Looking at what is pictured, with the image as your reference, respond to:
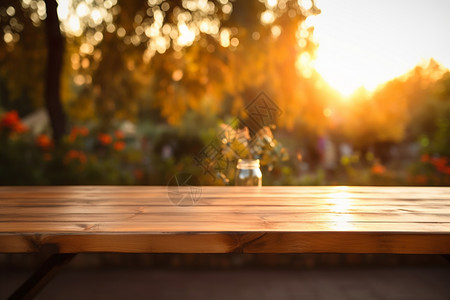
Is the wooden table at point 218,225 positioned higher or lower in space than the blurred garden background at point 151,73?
lower

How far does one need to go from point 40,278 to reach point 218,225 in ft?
1.70

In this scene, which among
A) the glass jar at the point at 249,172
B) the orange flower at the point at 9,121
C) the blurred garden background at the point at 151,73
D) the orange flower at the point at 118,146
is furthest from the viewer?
the orange flower at the point at 118,146

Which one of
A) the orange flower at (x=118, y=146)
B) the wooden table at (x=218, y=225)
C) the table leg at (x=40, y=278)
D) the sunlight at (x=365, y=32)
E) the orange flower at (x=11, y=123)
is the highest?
the sunlight at (x=365, y=32)

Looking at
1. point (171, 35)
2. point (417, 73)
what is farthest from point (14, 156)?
point (417, 73)

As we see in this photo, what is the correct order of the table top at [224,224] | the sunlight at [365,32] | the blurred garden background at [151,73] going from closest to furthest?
the table top at [224,224] < the blurred garden background at [151,73] < the sunlight at [365,32]

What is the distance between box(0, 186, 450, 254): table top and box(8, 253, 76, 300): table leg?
0.39 ft

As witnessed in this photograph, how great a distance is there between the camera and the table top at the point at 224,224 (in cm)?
96

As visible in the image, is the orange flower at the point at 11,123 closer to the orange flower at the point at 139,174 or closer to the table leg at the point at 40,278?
the orange flower at the point at 139,174

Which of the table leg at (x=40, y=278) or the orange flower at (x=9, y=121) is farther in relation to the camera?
the orange flower at (x=9, y=121)

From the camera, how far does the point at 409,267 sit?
9.45 ft

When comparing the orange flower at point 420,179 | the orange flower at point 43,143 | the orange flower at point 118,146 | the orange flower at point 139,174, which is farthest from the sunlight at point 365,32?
the orange flower at point 43,143

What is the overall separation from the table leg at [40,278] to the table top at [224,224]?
117mm

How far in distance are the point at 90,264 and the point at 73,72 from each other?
16.4 ft

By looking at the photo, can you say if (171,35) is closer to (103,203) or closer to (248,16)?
(248,16)
